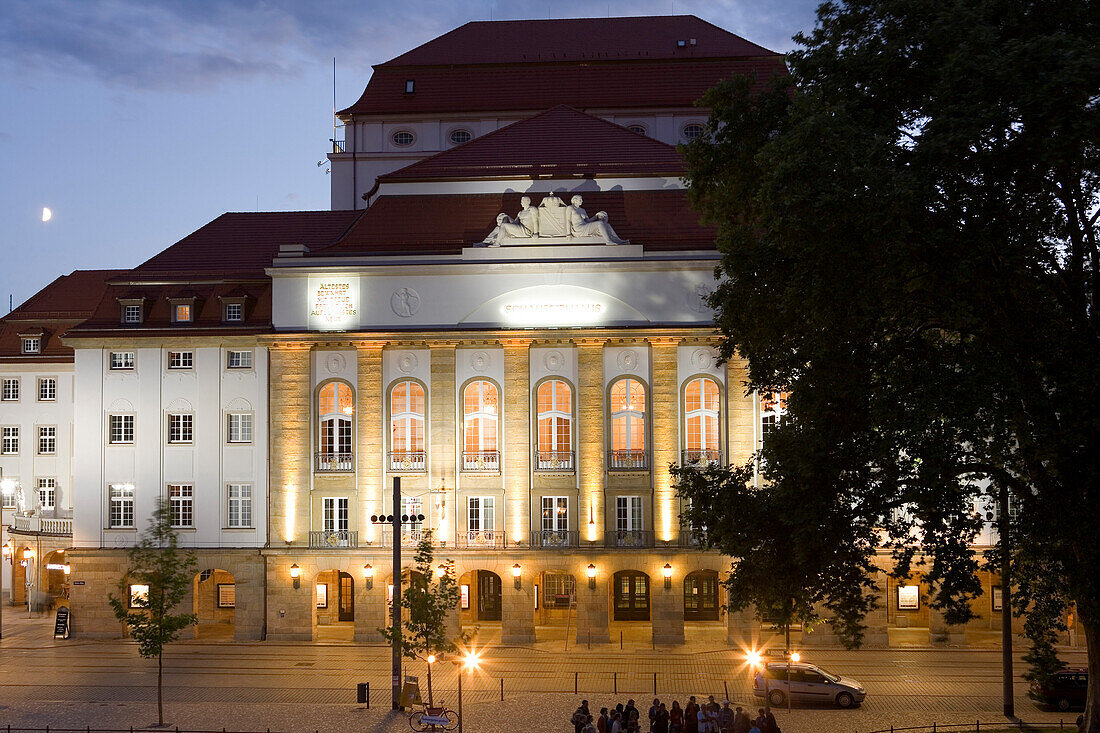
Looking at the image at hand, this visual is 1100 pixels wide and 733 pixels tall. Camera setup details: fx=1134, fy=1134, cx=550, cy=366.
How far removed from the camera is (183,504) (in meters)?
47.4

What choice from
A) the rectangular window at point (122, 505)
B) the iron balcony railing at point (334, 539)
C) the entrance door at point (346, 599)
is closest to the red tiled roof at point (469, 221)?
the iron balcony railing at point (334, 539)

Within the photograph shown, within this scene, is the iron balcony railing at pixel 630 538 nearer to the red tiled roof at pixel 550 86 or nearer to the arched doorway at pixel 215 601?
the arched doorway at pixel 215 601

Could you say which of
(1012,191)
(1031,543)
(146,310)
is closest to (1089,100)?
(1012,191)

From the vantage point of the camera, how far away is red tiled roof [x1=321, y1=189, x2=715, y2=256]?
46.9m

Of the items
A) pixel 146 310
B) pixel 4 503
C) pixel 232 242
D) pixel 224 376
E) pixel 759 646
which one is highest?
pixel 232 242

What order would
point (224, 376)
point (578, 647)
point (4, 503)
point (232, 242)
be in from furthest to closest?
point (4, 503)
point (232, 242)
point (224, 376)
point (578, 647)

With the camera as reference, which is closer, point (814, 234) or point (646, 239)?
point (814, 234)

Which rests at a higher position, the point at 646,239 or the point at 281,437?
the point at 646,239

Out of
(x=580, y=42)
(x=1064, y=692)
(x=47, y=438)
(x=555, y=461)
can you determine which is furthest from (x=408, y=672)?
(x=580, y=42)

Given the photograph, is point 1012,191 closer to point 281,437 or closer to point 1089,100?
point 1089,100

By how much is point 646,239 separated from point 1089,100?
26363mm

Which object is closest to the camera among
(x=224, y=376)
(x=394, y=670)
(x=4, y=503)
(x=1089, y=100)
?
(x=1089, y=100)

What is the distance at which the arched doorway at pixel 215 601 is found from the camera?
4934 cm

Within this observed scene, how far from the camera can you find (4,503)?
187 feet
